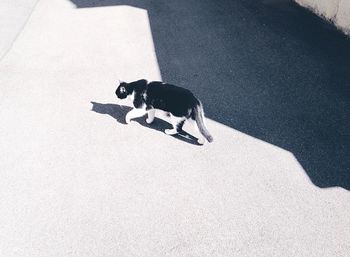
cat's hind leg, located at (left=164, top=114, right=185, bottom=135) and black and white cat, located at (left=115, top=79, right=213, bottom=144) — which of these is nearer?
black and white cat, located at (left=115, top=79, right=213, bottom=144)

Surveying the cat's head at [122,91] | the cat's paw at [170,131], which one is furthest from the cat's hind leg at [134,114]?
the cat's paw at [170,131]

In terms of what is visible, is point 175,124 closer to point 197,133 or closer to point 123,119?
point 197,133

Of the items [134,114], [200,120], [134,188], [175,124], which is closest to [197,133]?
[175,124]

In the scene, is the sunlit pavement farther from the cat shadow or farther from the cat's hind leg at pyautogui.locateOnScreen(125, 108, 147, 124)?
the cat's hind leg at pyautogui.locateOnScreen(125, 108, 147, 124)

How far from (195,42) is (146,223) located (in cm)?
502

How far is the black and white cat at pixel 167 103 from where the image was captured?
5621mm

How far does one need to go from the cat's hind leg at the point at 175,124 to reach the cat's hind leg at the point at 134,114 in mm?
462

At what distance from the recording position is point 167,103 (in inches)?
226

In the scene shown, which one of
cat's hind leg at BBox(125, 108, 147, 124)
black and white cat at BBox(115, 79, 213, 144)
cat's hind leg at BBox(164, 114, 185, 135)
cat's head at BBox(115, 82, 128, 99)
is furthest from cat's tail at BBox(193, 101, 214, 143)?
cat's head at BBox(115, 82, 128, 99)

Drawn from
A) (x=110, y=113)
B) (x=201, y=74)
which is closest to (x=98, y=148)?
(x=110, y=113)

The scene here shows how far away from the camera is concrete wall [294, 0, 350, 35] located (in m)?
8.58

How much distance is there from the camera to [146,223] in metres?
4.83

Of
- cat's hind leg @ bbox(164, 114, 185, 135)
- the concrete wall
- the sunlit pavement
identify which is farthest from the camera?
the concrete wall

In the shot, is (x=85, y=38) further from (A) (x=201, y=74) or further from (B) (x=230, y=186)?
(B) (x=230, y=186)
